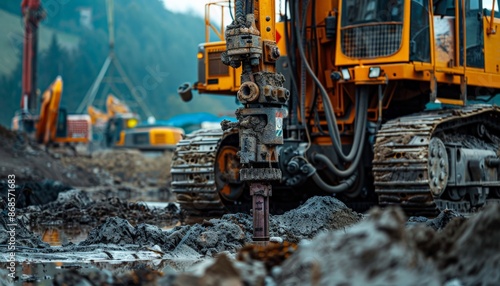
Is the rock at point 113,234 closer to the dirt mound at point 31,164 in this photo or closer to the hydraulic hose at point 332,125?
the hydraulic hose at point 332,125

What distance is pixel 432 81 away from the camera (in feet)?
40.6

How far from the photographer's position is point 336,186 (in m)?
12.3

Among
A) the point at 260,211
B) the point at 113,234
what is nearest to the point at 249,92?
the point at 260,211

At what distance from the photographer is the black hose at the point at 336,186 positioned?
39.7 feet

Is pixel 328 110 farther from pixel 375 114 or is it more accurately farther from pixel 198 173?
pixel 198 173

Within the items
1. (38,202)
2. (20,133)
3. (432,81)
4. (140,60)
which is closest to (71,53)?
(140,60)

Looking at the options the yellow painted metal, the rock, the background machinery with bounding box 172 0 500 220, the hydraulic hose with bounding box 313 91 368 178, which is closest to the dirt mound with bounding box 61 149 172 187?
the yellow painted metal

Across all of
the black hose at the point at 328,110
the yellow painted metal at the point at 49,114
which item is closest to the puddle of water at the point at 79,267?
the black hose at the point at 328,110

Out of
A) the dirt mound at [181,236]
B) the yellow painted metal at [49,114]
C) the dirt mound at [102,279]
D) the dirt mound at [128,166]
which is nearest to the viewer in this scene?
the dirt mound at [102,279]

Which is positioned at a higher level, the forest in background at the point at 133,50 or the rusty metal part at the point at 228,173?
the forest in background at the point at 133,50

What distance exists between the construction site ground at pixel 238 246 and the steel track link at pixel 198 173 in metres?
0.39

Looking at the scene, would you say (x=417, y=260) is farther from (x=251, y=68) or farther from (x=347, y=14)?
(x=347, y=14)

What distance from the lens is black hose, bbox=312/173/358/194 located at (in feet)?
39.7

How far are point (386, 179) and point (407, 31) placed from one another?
2060mm
